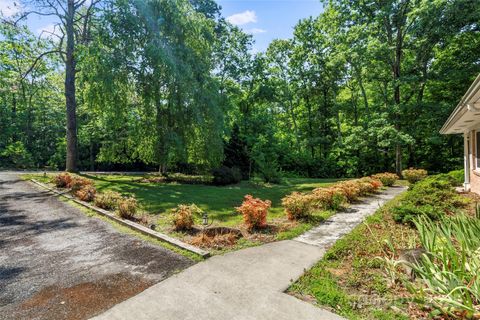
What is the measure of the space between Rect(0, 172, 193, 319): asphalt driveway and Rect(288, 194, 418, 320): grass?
201 cm

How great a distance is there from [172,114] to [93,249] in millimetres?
10226

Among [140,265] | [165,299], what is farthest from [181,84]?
[165,299]

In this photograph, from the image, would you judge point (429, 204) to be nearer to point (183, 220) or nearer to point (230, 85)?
point (183, 220)

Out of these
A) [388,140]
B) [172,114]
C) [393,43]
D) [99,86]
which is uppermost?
[393,43]

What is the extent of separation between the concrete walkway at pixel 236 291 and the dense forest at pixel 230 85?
999 centimetres

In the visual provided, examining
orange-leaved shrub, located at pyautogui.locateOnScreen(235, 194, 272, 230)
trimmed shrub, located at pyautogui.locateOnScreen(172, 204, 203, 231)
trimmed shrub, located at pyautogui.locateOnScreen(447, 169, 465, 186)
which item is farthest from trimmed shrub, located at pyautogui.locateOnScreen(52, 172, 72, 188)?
trimmed shrub, located at pyautogui.locateOnScreen(447, 169, 465, 186)

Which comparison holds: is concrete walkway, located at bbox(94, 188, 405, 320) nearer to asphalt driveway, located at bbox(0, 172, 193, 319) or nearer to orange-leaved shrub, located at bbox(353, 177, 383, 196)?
asphalt driveway, located at bbox(0, 172, 193, 319)

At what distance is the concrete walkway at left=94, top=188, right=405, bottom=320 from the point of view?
289 centimetres

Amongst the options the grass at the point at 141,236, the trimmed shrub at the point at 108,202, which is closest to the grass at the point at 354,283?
the grass at the point at 141,236

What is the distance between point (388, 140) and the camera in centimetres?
1555

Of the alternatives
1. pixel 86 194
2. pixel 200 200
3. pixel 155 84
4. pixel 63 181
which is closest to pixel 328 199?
pixel 200 200

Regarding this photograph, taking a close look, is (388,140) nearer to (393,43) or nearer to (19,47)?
(393,43)

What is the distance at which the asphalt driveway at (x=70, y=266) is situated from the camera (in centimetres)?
307

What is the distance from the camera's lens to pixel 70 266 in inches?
161
